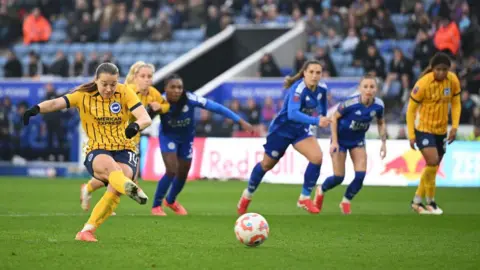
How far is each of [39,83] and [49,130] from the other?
1715mm

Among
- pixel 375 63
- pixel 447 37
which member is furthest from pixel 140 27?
pixel 447 37

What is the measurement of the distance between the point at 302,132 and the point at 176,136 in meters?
1.88

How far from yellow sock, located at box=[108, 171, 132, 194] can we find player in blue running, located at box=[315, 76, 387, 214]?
5433mm

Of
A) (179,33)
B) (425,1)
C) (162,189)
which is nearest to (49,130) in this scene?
(179,33)

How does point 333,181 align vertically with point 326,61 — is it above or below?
below

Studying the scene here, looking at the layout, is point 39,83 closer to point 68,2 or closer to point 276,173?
point 68,2

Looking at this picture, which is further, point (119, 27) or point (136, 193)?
point (119, 27)

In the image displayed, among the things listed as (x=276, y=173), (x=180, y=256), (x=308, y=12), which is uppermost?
(x=308, y=12)

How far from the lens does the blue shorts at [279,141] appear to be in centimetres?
1542

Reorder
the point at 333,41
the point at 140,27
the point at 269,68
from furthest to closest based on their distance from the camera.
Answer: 1. the point at 140,27
2. the point at 333,41
3. the point at 269,68

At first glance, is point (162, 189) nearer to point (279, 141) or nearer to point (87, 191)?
point (87, 191)

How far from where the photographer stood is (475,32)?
2719 cm

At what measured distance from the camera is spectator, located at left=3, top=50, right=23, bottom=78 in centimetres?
3222

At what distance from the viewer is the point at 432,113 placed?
51.2ft
